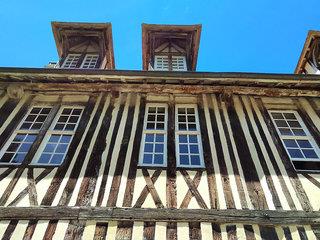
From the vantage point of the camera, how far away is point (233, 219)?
470 cm

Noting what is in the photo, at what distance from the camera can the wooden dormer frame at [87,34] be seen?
10086mm

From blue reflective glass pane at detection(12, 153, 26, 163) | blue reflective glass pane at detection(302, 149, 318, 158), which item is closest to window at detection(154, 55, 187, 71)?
blue reflective glass pane at detection(302, 149, 318, 158)

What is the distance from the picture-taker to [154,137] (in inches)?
254

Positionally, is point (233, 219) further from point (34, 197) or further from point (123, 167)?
point (34, 197)

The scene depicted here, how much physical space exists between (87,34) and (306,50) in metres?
7.44

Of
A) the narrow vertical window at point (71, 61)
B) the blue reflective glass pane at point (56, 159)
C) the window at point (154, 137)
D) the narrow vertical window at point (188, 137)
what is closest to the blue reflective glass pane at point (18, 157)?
the blue reflective glass pane at point (56, 159)

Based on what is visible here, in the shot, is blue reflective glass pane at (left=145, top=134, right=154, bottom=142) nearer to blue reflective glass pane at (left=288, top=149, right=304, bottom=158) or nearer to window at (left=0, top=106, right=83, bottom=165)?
window at (left=0, top=106, right=83, bottom=165)

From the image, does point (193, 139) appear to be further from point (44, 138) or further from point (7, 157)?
point (7, 157)

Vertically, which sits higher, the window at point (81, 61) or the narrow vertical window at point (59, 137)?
the window at point (81, 61)

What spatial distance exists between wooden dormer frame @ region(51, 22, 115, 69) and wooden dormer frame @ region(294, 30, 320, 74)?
6.54 m

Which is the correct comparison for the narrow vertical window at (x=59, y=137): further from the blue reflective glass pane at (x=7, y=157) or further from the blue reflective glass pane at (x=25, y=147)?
the blue reflective glass pane at (x=7, y=157)

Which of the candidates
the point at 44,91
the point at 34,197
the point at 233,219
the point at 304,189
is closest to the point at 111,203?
the point at 34,197

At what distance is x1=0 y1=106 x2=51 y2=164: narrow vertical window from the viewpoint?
5967 millimetres

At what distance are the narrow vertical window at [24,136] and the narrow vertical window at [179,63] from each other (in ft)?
13.9
